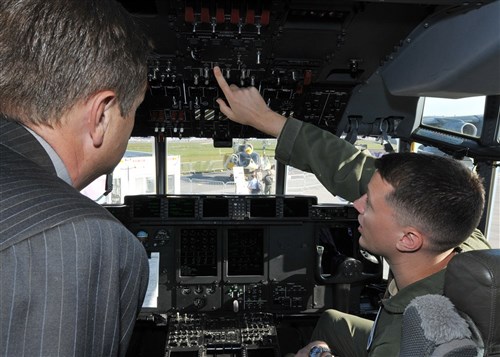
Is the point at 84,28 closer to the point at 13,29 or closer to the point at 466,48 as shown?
the point at 13,29

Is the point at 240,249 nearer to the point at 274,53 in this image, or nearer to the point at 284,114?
the point at 284,114

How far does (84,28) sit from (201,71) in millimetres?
1947

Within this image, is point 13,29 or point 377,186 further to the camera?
point 377,186

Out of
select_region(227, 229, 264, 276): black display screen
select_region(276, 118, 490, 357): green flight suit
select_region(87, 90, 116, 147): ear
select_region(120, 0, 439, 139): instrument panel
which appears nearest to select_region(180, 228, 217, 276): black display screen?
select_region(227, 229, 264, 276): black display screen

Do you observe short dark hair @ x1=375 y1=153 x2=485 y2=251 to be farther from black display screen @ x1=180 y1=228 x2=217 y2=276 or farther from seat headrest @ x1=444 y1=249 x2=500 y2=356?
black display screen @ x1=180 y1=228 x2=217 y2=276

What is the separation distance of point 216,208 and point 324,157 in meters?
2.07

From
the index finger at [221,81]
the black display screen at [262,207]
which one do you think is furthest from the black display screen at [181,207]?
the index finger at [221,81]

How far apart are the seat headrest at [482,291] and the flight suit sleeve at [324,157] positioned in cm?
76

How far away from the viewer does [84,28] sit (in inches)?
29.8

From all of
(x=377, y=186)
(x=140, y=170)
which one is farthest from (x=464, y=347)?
(x=140, y=170)

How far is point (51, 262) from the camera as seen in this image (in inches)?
23.0

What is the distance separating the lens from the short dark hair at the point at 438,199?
5.35 ft

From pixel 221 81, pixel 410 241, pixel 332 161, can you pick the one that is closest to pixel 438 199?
pixel 410 241

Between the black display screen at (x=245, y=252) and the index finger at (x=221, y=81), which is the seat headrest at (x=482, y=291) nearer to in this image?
the index finger at (x=221, y=81)
